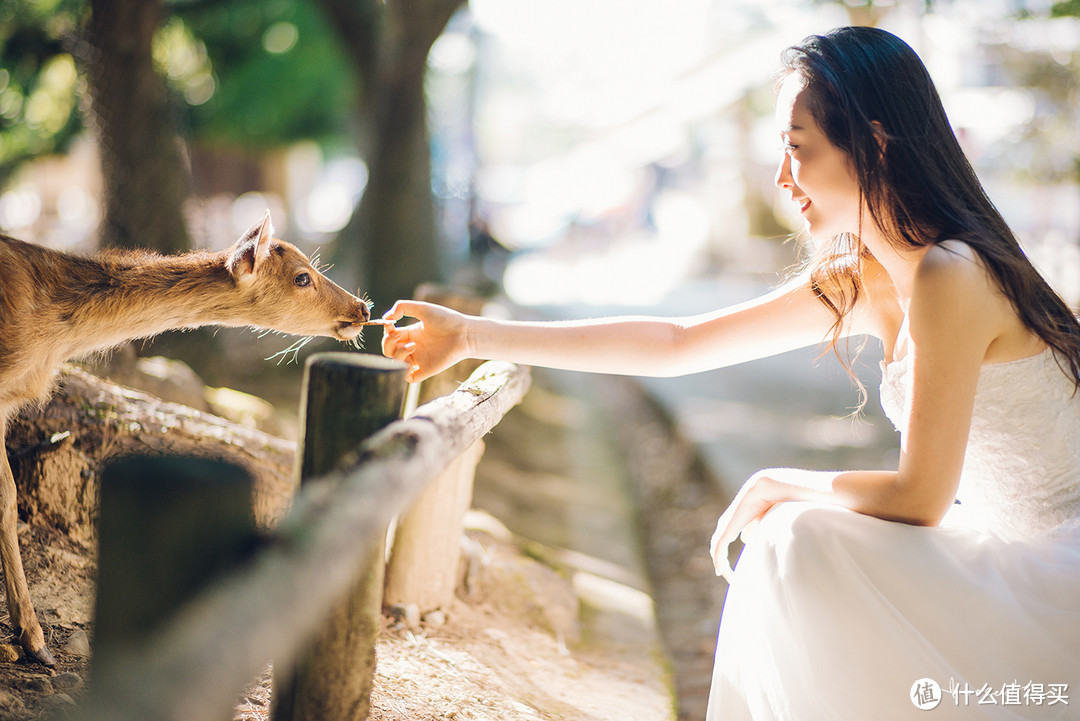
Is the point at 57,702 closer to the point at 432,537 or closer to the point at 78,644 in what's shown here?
the point at 78,644

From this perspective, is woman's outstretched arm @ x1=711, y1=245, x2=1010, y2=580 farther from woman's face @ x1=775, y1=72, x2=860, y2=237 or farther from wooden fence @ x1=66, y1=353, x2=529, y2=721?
wooden fence @ x1=66, y1=353, x2=529, y2=721

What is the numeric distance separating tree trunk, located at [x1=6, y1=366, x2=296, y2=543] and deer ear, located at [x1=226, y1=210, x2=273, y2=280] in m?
0.64

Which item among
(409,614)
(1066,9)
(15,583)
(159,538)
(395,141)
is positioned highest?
(1066,9)

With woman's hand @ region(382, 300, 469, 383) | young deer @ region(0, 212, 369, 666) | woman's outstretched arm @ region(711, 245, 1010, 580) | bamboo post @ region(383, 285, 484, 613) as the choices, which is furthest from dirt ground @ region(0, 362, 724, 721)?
woman's outstretched arm @ region(711, 245, 1010, 580)

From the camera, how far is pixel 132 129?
657 centimetres

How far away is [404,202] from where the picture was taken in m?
8.75

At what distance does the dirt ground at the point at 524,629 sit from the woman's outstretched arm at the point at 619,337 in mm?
1062

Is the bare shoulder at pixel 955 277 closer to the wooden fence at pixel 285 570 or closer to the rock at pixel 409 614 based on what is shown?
the wooden fence at pixel 285 570

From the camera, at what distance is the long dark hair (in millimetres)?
2180

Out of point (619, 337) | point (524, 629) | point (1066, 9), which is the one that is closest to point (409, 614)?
point (524, 629)

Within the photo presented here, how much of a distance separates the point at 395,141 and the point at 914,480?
7.47m

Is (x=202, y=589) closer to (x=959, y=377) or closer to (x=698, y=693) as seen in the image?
(x=959, y=377)

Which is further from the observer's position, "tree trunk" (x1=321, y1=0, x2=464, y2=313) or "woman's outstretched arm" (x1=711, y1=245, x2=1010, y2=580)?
"tree trunk" (x1=321, y1=0, x2=464, y2=313)

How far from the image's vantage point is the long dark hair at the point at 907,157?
7.15 feet
